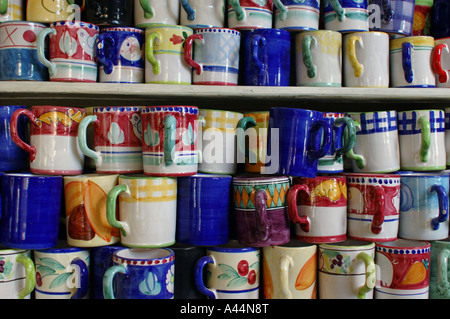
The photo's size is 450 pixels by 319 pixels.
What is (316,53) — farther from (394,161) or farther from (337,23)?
(394,161)

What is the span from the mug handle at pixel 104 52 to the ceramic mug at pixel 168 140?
17 cm

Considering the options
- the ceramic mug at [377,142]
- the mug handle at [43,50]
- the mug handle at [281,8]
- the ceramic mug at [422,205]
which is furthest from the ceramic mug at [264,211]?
the mug handle at [43,50]

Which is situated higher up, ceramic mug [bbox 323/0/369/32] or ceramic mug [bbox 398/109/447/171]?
ceramic mug [bbox 323/0/369/32]

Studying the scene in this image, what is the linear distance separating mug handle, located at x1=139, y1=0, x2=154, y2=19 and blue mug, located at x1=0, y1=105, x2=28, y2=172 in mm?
423

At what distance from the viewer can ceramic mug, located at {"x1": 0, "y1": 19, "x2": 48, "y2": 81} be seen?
1.13 metres

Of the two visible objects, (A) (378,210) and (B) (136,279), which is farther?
(A) (378,210)

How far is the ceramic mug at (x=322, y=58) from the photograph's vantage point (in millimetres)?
1203

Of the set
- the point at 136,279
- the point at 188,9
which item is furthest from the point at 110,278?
the point at 188,9

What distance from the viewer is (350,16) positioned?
48.0 inches

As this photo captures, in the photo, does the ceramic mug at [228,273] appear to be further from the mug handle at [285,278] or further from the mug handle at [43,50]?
the mug handle at [43,50]

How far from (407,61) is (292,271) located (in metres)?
0.66

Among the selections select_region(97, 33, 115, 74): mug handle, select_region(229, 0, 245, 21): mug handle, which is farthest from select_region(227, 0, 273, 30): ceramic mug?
select_region(97, 33, 115, 74): mug handle

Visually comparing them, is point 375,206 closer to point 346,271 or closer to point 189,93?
point 346,271

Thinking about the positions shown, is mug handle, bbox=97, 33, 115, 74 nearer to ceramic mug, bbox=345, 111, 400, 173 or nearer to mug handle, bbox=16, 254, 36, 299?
mug handle, bbox=16, 254, 36, 299
